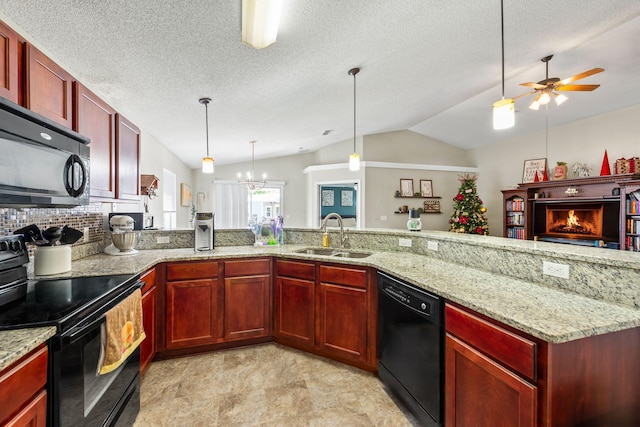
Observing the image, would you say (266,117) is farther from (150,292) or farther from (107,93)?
(150,292)

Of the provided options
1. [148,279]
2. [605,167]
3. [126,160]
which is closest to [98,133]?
[126,160]

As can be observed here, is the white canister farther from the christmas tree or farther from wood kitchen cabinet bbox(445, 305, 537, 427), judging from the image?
the christmas tree

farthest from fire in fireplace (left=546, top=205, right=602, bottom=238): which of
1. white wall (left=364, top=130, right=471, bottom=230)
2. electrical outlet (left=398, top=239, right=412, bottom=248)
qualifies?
electrical outlet (left=398, top=239, right=412, bottom=248)

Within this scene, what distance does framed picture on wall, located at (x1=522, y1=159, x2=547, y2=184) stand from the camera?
224 inches

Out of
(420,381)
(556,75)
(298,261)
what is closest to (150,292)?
(298,261)

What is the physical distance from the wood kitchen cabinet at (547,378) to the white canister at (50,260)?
91.9 inches

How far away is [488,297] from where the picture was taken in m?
Result: 1.32

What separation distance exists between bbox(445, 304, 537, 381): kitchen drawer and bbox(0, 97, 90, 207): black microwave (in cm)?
194

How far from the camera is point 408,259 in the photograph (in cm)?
228

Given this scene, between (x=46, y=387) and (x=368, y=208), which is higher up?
(x=368, y=208)

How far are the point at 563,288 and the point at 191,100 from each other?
3.22m

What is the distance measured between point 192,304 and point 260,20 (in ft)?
7.09

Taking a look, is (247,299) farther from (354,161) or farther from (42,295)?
(354,161)

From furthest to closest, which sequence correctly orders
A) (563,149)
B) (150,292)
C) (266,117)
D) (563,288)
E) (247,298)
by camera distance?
(563,149) → (266,117) → (247,298) → (150,292) → (563,288)
